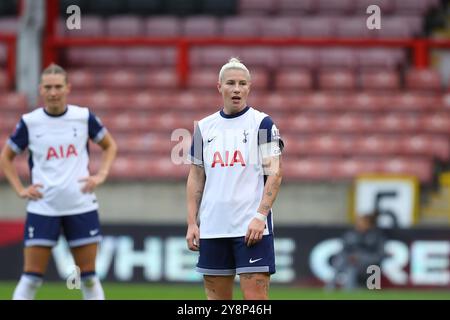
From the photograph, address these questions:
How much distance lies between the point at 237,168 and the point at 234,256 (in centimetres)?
53

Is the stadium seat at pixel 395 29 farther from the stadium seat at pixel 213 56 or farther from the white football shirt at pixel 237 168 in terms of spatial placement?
the white football shirt at pixel 237 168

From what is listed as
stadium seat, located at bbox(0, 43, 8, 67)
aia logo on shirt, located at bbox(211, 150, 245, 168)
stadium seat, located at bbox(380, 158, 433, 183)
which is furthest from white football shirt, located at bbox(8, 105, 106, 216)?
stadium seat, located at bbox(0, 43, 8, 67)

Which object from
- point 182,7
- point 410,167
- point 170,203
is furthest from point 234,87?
point 182,7

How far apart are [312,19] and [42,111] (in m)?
10.8

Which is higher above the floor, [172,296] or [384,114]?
[384,114]

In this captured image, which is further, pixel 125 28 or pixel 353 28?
pixel 125 28

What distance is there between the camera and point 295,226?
1459 cm

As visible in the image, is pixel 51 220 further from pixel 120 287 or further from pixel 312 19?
pixel 312 19

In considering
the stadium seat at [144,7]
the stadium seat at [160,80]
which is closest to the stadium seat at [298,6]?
the stadium seat at [144,7]

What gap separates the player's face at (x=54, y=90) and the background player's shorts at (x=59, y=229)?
2.82 ft

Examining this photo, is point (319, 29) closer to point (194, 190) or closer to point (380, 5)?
point (380, 5)

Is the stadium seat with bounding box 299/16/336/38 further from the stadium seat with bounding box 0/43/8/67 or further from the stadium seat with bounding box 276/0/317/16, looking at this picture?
the stadium seat with bounding box 0/43/8/67

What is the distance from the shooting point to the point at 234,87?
718 centimetres
